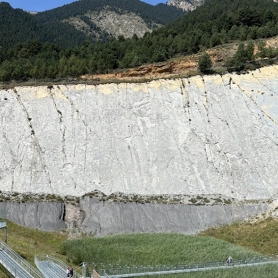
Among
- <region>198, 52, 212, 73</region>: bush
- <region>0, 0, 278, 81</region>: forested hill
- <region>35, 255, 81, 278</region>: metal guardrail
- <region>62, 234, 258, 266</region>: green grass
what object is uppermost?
<region>0, 0, 278, 81</region>: forested hill

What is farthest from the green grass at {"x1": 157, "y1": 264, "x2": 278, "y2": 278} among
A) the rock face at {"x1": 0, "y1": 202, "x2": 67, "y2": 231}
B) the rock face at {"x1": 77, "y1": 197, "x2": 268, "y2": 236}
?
the rock face at {"x1": 0, "y1": 202, "x2": 67, "y2": 231}

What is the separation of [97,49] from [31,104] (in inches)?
822

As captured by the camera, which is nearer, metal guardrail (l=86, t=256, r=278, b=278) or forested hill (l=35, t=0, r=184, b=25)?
metal guardrail (l=86, t=256, r=278, b=278)

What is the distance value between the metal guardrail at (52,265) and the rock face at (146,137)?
13766 mm

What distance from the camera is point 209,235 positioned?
30812mm

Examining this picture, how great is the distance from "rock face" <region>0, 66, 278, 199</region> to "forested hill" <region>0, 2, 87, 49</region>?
201 ft

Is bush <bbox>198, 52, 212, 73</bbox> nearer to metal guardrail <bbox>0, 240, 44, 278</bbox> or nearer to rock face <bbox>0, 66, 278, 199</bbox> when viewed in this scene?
rock face <bbox>0, 66, 278, 199</bbox>

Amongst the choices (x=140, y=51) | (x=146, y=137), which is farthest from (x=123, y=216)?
(x=140, y=51)

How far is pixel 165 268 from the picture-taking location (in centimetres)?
2148

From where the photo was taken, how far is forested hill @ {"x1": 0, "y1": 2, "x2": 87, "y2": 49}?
106 meters

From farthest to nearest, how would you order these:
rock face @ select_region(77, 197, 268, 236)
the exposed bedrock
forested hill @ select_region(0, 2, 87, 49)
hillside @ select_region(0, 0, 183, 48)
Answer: hillside @ select_region(0, 0, 183, 48)
forested hill @ select_region(0, 2, 87, 49)
rock face @ select_region(77, 197, 268, 236)
the exposed bedrock

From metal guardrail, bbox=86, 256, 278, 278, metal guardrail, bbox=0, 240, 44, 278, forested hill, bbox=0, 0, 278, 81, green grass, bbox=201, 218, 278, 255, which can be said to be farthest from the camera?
forested hill, bbox=0, 0, 278, 81

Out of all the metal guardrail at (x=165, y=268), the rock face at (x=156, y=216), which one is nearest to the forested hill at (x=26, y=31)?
the rock face at (x=156, y=216)

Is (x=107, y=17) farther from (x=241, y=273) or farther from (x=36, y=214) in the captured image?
(x=241, y=273)
